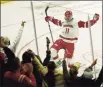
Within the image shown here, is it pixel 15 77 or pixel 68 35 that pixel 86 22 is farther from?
pixel 15 77

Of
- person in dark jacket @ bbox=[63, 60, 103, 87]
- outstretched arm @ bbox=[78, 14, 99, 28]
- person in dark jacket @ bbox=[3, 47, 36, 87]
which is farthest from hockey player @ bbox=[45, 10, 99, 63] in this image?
person in dark jacket @ bbox=[3, 47, 36, 87]

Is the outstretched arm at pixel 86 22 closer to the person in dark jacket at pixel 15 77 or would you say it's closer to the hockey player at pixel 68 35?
the hockey player at pixel 68 35

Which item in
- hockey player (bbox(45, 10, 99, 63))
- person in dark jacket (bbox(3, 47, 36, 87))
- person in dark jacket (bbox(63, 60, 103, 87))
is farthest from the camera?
hockey player (bbox(45, 10, 99, 63))

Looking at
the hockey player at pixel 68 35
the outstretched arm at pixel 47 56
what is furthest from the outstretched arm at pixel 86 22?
the outstretched arm at pixel 47 56

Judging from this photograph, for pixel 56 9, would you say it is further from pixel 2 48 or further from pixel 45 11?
pixel 2 48

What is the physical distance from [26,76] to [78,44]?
53 cm

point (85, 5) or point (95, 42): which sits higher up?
point (85, 5)

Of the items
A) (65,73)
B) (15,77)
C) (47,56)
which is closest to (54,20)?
(47,56)

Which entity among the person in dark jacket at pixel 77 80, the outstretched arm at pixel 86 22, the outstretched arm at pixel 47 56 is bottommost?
the person in dark jacket at pixel 77 80

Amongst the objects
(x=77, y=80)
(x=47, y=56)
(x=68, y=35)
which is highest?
(x=68, y=35)

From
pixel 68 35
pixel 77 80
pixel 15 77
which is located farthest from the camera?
pixel 68 35

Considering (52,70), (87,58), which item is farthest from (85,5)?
(52,70)

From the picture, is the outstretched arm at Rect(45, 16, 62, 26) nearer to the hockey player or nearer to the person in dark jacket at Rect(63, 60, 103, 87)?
the hockey player

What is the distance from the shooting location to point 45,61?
2.27 meters
